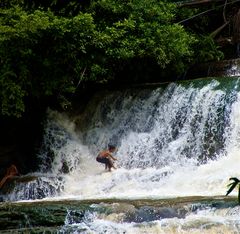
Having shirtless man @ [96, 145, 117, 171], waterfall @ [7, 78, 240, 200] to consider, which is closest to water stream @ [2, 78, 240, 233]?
waterfall @ [7, 78, 240, 200]

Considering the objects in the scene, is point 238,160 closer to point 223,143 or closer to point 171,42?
point 223,143

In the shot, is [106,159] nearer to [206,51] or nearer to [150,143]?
[150,143]

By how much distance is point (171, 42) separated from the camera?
1499 centimetres

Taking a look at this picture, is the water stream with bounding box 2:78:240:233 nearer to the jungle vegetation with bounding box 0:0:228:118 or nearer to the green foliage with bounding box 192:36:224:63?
the jungle vegetation with bounding box 0:0:228:118

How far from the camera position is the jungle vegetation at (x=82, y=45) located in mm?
13320

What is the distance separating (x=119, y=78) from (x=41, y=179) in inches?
193

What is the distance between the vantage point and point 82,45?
1388cm

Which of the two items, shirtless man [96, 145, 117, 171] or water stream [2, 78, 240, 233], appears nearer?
water stream [2, 78, 240, 233]

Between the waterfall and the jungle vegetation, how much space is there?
3.31 feet

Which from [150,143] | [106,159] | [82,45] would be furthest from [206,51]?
[106,159]

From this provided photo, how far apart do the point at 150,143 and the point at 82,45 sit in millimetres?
2892

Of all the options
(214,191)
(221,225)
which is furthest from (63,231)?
(214,191)

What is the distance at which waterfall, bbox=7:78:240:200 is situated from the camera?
1189 centimetres

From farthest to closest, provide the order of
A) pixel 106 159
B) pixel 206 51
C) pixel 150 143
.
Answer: pixel 206 51 < pixel 150 143 < pixel 106 159
